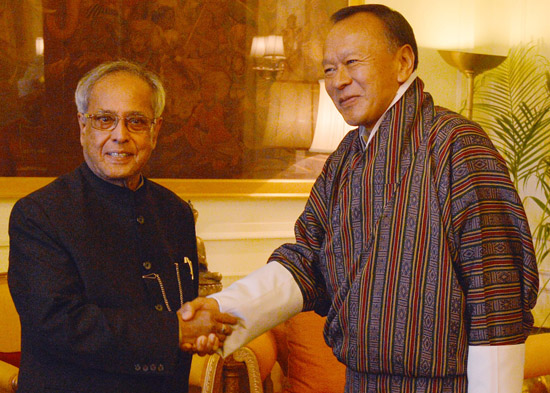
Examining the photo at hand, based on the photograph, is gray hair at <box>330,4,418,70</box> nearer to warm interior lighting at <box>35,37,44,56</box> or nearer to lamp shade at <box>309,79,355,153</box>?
warm interior lighting at <box>35,37,44,56</box>

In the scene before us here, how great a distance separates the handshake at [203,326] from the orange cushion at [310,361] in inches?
49.4

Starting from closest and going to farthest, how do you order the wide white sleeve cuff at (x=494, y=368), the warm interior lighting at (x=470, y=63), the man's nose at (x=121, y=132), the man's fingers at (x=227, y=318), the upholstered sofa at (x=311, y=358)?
the wide white sleeve cuff at (x=494, y=368) < the man's nose at (x=121, y=132) < the man's fingers at (x=227, y=318) < the upholstered sofa at (x=311, y=358) < the warm interior lighting at (x=470, y=63)

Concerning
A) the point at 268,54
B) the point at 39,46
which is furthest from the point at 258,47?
the point at 39,46

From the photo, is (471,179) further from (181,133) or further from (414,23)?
(414,23)

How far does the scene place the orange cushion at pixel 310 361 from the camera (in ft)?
10.6

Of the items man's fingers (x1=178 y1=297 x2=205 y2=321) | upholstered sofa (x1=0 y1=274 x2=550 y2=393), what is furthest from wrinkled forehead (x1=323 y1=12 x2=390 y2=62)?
upholstered sofa (x1=0 y1=274 x2=550 y2=393)

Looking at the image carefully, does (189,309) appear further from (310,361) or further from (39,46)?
(39,46)

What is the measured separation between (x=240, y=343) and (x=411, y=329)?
23.9 inches

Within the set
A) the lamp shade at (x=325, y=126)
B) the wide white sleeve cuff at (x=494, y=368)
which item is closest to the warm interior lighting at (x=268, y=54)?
the lamp shade at (x=325, y=126)

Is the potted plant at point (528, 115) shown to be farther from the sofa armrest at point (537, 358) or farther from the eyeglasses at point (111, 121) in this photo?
the eyeglasses at point (111, 121)

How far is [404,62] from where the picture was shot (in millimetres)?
1992

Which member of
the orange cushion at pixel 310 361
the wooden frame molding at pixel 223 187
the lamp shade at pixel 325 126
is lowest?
the orange cushion at pixel 310 361

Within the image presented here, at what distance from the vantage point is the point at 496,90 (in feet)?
14.8

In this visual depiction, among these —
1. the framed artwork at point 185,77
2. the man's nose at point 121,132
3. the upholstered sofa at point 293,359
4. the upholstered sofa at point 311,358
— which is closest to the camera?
the man's nose at point 121,132
